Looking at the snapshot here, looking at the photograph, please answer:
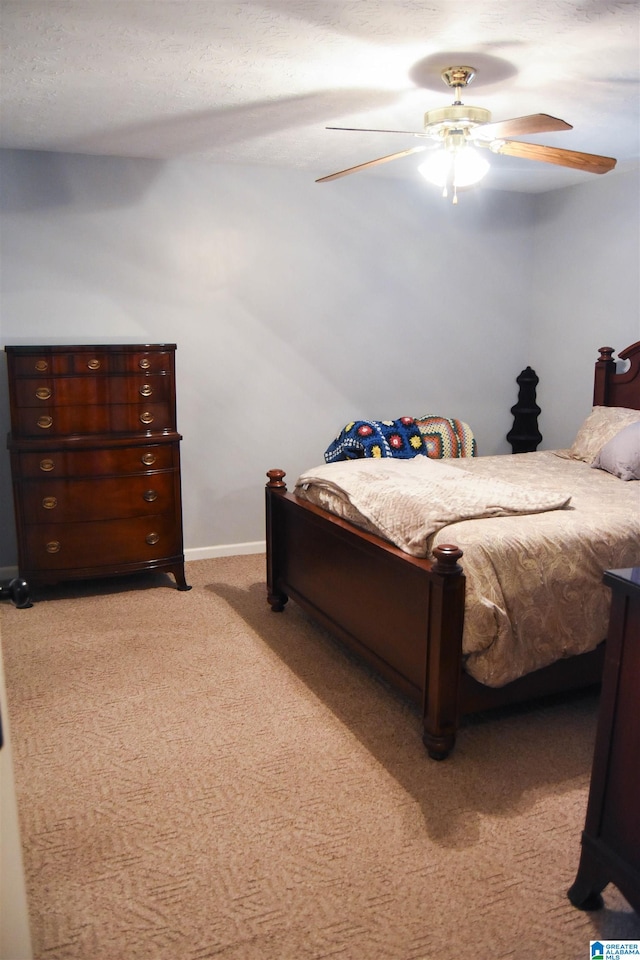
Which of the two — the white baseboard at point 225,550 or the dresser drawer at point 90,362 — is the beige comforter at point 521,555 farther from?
the white baseboard at point 225,550

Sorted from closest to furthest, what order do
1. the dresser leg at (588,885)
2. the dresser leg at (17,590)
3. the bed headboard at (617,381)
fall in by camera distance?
the dresser leg at (17,590) → the dresser leg at (588,885) → the bed headboard at (617,381)

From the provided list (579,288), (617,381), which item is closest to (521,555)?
(617,381)

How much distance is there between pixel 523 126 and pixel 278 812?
2.34 metres

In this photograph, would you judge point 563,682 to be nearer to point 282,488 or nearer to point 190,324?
point 282,488

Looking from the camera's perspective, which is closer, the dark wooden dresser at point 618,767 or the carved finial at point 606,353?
the dark wooden dresser at point 618,767

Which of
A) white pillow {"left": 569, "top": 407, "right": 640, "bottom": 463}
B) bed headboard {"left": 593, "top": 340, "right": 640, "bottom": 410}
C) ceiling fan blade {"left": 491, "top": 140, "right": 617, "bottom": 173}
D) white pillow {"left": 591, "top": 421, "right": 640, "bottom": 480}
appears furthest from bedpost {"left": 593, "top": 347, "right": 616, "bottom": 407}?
ceiling fan blade {"left": 491, "top": 140, "right": 617, "bottom": 173}

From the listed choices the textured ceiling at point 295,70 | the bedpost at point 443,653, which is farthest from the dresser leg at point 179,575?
the textured ceiling at point 295,70

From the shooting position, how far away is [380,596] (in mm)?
2678

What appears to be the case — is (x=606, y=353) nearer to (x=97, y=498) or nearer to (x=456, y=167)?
(x=456, y=167)

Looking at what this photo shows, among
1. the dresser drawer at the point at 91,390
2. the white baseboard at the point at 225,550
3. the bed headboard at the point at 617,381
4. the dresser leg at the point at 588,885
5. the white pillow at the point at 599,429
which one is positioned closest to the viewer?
the dresser leg at the point at 588,885

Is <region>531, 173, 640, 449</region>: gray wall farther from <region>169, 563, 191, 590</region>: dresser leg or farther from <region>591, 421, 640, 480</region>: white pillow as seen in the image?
<region>169, 563, 191, 590</region>: dresser leg

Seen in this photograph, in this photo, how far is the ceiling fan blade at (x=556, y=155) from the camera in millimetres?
2643

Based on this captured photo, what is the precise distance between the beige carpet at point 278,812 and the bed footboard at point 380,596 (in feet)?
Result: 0.59

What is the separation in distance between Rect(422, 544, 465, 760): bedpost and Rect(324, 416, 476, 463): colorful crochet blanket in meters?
2.02
